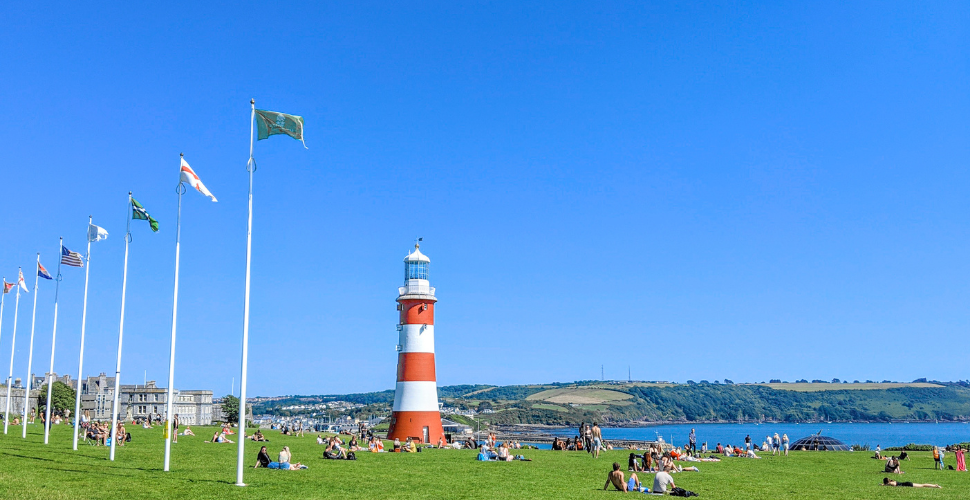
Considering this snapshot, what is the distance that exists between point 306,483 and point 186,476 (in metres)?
3.84

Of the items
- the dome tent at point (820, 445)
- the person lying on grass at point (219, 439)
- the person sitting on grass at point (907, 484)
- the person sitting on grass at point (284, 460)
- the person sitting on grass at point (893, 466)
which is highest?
the person sitting on grass at point (284, 460)

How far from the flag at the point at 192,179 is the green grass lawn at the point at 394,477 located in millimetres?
9080

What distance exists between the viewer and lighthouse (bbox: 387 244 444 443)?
50.2 m

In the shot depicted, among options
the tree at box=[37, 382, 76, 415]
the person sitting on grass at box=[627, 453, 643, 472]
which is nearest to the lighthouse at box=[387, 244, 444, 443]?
the person sitting on grass at box=[627, 453, 643, 472]

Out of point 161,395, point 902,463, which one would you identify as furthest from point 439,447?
point 161,395

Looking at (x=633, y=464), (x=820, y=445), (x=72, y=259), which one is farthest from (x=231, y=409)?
(x=633, y=464)

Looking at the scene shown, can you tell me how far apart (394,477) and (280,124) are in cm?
1185

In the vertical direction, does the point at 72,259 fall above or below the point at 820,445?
above

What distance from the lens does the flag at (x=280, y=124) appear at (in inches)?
954

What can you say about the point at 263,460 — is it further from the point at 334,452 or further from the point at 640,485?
the point at 640,485

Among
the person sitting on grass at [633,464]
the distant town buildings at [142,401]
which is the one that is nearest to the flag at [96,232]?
the person sitting on grass at [633,464]

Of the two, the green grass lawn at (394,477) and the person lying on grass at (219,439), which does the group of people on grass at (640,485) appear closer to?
the green grass lawn at (394,477)

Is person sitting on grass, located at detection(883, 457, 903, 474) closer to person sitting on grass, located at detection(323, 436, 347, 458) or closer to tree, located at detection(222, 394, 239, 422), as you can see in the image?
person sitting on grass, located at detection(323, 436, 347, 458)

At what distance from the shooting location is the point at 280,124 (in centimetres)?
2430
